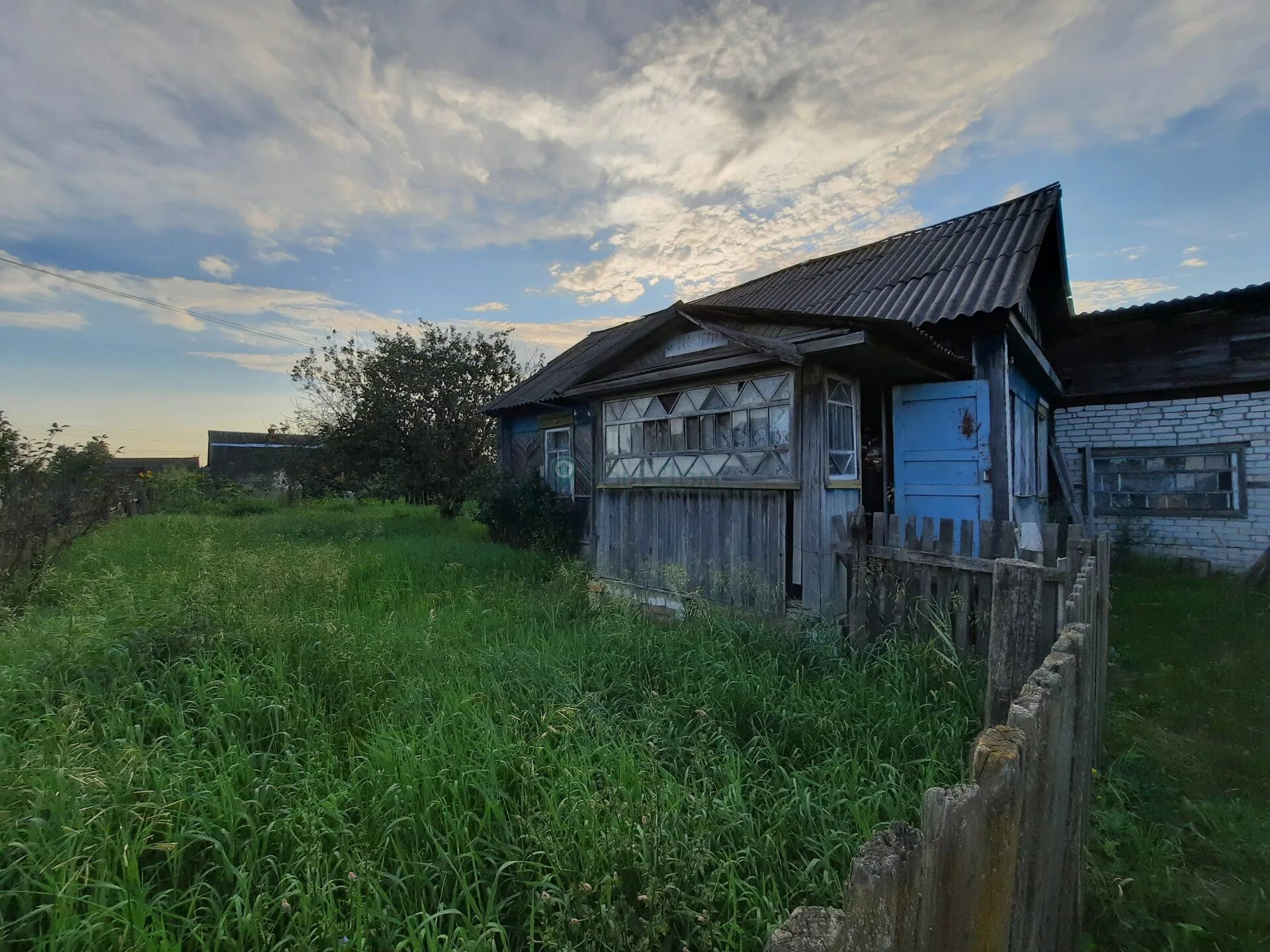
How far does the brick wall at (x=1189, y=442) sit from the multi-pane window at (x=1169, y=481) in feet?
0.37

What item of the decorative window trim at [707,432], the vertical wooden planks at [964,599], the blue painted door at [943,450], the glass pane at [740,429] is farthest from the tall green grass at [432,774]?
the blue painted door at [943,450]

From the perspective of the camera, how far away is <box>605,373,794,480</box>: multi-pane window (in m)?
5.61

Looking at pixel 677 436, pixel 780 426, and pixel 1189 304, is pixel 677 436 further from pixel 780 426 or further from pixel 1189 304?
pixel 1189 304

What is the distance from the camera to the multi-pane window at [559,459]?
11.6 m

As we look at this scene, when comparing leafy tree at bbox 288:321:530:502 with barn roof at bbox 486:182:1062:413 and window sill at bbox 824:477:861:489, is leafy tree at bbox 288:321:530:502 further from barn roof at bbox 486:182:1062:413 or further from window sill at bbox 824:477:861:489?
window sill at bbox 824:477:861:489

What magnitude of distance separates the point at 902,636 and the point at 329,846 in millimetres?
3538

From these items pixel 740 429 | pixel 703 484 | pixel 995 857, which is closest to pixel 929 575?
pixel 740 429

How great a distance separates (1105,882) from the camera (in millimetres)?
2268

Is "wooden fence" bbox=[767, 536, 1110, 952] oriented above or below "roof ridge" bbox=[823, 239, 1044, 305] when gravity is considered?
below

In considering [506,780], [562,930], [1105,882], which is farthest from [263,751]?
[1105,882]

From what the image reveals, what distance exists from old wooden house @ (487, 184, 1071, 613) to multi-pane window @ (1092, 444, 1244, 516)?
2396mm

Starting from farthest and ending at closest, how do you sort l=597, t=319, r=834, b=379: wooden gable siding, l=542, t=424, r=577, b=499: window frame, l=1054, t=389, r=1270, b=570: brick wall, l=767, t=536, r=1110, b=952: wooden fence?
l=542, t=424, r=577, b=499: window frame, l=1054, t=389, r=1270, b=570: brick wall, l=597, t=319, r=834, b=379: wooden gable siding, l=767, t=536, r=1110, b=952: wooden fence

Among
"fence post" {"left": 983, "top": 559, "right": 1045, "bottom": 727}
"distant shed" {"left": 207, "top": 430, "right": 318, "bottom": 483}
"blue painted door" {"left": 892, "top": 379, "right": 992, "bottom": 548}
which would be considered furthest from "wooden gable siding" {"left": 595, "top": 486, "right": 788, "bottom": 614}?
"distant shed" {"left": 207, "top": 430, "right": 318, "bottom": 483}

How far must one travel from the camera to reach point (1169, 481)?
9758 mm
